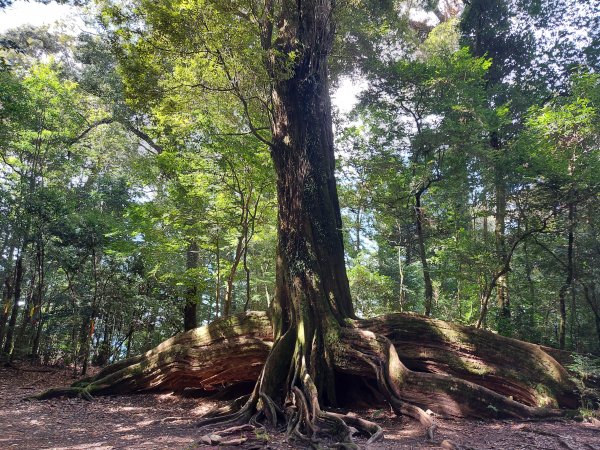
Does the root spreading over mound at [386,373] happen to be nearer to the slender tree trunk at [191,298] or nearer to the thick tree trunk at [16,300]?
the slender tree trunk at [191,298]

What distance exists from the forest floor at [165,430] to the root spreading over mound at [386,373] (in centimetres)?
24

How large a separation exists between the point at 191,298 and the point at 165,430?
691 centimetres

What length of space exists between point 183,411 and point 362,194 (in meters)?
6.77

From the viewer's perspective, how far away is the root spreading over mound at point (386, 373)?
16.0ft

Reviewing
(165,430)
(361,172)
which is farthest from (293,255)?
(361,172)

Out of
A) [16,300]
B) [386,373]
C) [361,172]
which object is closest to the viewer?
[386,373]

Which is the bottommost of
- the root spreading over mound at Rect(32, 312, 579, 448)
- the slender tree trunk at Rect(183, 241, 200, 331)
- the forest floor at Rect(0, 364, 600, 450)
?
the forest floor at Rect(0, 364, 600, 450)

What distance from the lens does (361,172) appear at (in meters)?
10.8

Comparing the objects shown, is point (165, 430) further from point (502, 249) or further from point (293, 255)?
point (502, 249)

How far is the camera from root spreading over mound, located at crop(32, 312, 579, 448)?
192 inches

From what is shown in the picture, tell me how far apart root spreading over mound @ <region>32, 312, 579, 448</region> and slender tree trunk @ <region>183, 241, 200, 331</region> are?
436 cm

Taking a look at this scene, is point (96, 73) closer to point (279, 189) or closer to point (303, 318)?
point (279, 189)

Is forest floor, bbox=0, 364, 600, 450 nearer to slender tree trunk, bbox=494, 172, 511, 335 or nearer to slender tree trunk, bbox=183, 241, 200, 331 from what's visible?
slender tree trunk, bbox=183, 241, 200, 331

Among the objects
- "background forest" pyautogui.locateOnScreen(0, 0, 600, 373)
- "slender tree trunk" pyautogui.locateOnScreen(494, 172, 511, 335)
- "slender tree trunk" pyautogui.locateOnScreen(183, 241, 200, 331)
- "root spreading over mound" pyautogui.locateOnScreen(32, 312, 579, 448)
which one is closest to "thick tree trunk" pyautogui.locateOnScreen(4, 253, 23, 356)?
"background forest" pyautogui.locateOnScreen(0, 0, 600, 373)
